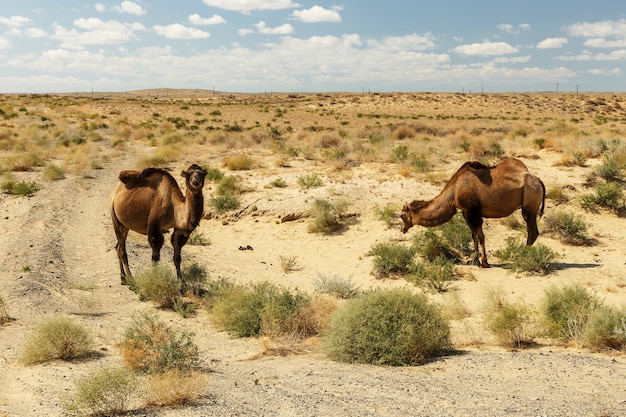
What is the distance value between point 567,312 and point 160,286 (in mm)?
6690

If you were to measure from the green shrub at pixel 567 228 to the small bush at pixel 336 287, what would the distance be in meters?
5.84

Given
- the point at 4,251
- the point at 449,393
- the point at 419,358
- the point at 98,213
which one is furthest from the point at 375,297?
the point at 98,213

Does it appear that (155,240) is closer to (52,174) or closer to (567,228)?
(567,228)

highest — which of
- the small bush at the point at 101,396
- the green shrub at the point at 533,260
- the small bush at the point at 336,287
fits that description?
the small bush at the point at 101,396

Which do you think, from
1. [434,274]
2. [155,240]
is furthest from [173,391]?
[434,274]

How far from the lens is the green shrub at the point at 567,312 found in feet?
26.0

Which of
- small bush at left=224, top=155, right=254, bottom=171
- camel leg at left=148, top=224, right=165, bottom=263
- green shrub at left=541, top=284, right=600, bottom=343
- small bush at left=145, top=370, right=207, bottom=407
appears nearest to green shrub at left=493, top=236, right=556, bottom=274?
green shrub at left=541, top=284, right=600, bottom=343

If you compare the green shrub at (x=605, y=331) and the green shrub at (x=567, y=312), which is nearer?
the green shrub at (x=605, y=331)

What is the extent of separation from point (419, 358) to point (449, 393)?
4.00 feet

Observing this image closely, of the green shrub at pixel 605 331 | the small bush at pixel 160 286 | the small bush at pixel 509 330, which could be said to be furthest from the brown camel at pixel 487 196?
the small bush at pixel 160 286

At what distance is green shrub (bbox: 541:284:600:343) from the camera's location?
311 inches

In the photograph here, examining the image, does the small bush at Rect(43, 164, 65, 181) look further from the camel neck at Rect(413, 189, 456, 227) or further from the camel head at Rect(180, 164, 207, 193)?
the camel neck at Rect(413, 189, 456, 227)

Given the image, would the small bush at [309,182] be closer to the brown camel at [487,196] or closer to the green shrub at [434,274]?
the brown camel at [487,196]

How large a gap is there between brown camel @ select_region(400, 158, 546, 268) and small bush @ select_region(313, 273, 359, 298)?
108 inches
